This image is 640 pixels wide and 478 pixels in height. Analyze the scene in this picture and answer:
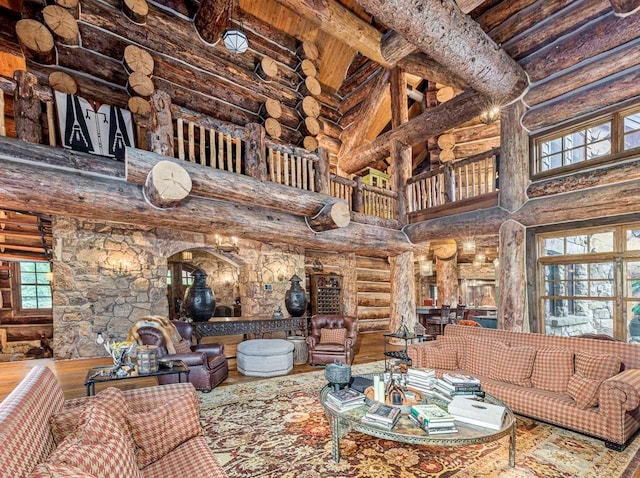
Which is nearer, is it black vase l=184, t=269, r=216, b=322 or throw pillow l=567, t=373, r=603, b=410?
throw pillow l=567, t=373, r=603, b=410

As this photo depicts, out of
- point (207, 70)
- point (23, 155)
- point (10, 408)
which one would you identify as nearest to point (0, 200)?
point (23, 155)

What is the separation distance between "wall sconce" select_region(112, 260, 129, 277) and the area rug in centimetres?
393

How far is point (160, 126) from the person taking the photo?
4.16 metres

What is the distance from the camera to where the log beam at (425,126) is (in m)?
5.88

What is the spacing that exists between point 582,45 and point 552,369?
15.3ft

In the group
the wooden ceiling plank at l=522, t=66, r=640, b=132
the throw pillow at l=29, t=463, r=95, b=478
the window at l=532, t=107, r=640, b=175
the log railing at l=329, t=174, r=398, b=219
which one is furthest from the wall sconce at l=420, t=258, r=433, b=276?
the throw pillow at l=29, t=463, r=95, b=478

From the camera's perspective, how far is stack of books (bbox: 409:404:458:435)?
6.70 feet

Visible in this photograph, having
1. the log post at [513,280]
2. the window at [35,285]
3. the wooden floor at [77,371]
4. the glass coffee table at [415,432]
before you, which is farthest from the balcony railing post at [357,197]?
the window at [35,285]

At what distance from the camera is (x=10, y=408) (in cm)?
127

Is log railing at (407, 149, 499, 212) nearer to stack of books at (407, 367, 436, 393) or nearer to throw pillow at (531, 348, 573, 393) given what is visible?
throw pillow at (531, 348, 573, 393)

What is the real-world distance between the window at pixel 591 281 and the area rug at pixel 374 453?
2.40 meters

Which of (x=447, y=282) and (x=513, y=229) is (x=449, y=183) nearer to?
(x=513, y=229)

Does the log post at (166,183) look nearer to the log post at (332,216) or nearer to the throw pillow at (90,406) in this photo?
the log post at (332,216)

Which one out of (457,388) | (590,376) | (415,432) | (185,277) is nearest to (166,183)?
(415,432)
